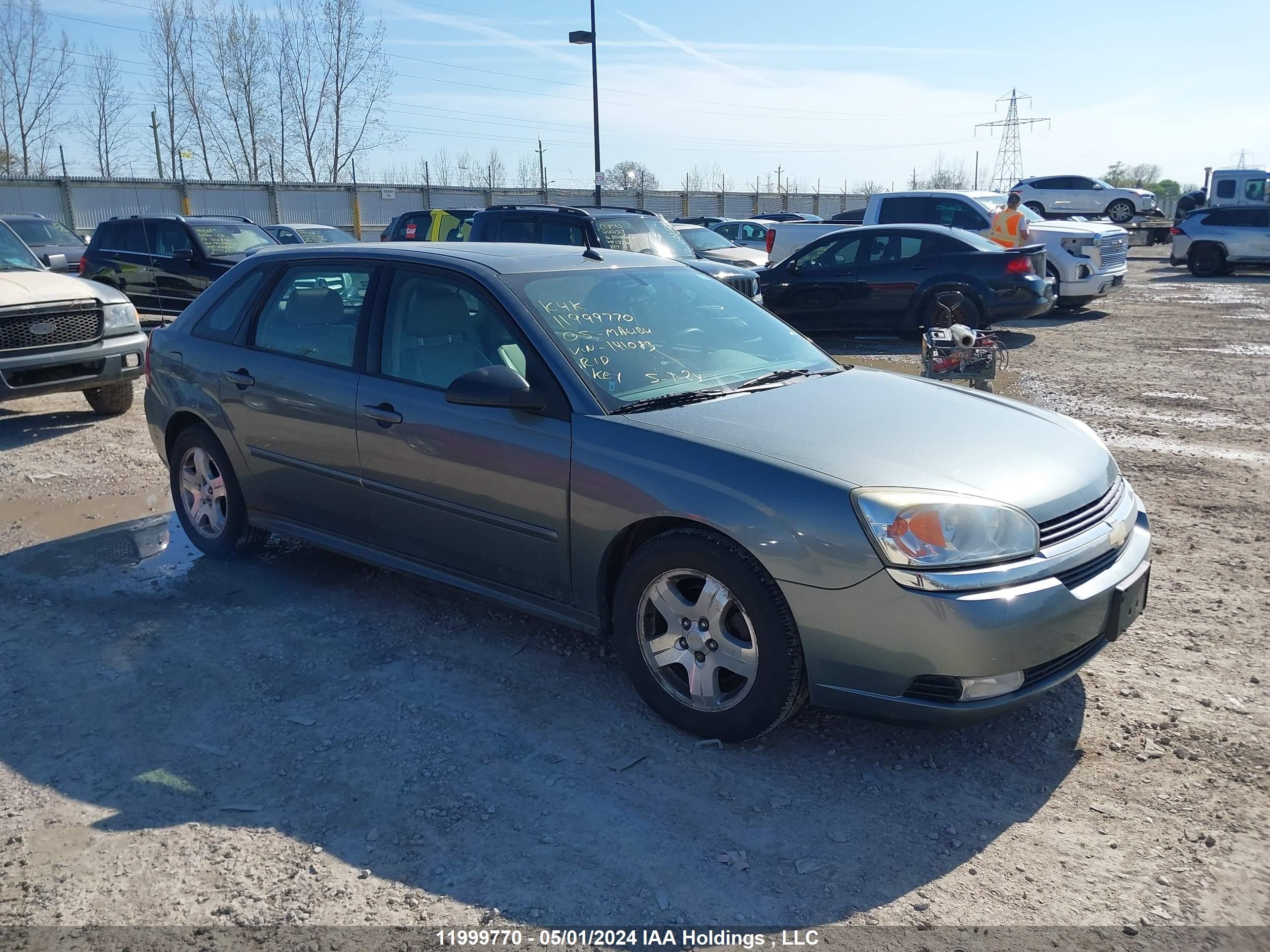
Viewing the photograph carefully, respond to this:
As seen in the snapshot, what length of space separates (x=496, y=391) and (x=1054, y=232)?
13899 millimetres

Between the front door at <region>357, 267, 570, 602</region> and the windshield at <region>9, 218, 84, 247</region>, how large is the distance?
1630 cm

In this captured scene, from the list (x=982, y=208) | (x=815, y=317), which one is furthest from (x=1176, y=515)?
(x=982, y=208)

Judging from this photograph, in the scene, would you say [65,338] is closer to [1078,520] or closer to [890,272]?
[1078,520]

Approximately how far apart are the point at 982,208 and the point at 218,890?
52.2 ft

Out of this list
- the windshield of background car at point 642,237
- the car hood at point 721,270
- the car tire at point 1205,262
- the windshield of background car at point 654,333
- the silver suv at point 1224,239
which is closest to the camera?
the windshield of background car at point 654,333

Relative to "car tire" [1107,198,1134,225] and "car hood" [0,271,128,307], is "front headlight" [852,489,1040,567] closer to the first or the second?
"car hood" [0,271,128,307]

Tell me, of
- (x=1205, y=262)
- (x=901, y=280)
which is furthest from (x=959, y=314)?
(x=1205, y=262)

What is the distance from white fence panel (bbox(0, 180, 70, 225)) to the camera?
Answer: 30016mm

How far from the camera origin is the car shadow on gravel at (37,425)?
8547mm

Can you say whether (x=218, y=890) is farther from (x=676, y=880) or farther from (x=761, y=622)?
(x=761, y=622)

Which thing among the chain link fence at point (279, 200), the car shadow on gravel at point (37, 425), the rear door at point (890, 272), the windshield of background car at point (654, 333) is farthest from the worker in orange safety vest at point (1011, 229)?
the chain link fence at point (279, 200)

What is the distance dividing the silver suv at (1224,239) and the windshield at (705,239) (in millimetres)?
12618

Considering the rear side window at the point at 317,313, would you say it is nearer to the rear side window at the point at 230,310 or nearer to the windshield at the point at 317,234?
the rear side window at the point at 230,310

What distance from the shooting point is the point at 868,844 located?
3.12 meters
